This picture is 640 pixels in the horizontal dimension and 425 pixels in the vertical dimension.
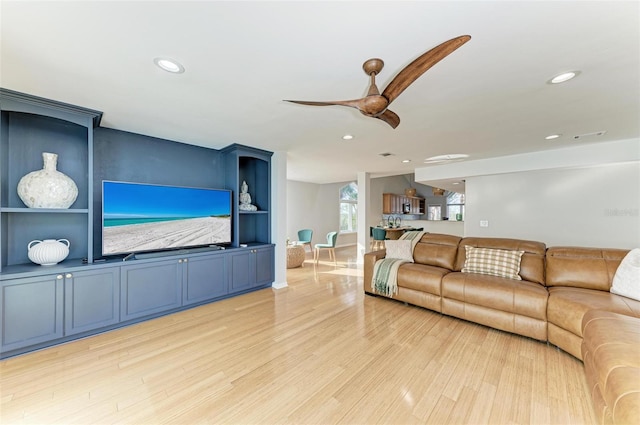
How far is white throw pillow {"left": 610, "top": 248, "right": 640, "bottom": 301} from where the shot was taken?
2300mm

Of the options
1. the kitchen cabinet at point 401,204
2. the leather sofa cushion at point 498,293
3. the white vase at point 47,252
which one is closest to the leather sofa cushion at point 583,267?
the leather sofa cushion at point 498,293

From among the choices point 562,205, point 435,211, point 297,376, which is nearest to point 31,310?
point 297,376

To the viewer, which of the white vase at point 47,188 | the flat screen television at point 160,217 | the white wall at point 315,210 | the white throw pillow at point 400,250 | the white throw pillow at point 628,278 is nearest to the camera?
the white throw pillow at point 628,278

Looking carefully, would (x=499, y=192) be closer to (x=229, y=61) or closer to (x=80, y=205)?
(x=229, y=61)

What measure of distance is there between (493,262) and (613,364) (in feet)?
6.17

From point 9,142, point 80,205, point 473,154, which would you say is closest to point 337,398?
point 80,205

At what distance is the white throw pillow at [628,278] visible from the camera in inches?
90.5

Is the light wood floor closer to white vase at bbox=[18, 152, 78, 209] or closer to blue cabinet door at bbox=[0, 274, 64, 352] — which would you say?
blue cabinet door at bbox=[0, 274, 64, 352]

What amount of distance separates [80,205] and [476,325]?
4.80 meters

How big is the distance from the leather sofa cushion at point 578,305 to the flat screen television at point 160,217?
4049 millimetres

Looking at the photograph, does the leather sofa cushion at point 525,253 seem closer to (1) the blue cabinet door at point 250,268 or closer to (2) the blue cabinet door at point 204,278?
(1) the blue cabinet door at point 250,268

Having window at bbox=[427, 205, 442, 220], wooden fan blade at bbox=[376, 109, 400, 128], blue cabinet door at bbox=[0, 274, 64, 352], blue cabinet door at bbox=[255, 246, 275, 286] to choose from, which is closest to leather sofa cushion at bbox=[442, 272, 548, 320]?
wooden fan blade at bbox=[376, 109, 400, 128]

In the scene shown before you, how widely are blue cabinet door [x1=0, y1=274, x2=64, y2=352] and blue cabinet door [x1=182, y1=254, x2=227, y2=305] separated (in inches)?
45.6

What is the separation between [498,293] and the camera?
274cm
